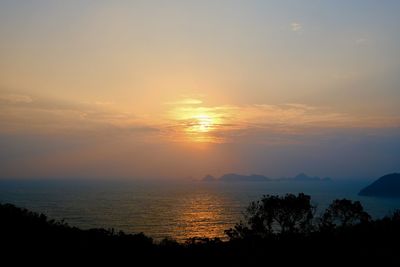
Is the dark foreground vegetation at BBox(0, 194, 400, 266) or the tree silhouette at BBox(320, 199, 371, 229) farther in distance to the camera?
the tree silhouette at BBox(320, 199, 371, 229)

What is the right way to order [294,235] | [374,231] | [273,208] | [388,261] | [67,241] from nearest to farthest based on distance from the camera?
[388,261] → [67,241] → [374,231] → [294,235] → [273,208]

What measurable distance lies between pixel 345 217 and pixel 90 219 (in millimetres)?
88203

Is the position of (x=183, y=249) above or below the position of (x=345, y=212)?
above

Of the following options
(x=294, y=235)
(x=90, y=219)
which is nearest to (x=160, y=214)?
(x=90, y=219)

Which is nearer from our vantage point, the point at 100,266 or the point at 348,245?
the point at 100,266

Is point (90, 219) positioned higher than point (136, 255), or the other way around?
point (136, 255)

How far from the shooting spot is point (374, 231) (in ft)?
70.4

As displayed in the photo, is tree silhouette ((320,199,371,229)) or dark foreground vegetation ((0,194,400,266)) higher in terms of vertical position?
Result: dark foreground vegetation ((0,194,400,266))

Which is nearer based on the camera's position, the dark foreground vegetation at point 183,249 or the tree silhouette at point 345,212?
the dark foreground vegetation at point 183,249

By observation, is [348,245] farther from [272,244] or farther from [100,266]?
[100,266]

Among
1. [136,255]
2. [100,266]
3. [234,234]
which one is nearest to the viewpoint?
[100,266]

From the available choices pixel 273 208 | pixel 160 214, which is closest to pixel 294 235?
pixel 273 208

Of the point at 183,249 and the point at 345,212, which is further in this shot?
the point at 345,212

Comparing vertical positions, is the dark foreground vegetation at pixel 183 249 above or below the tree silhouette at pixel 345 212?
above
